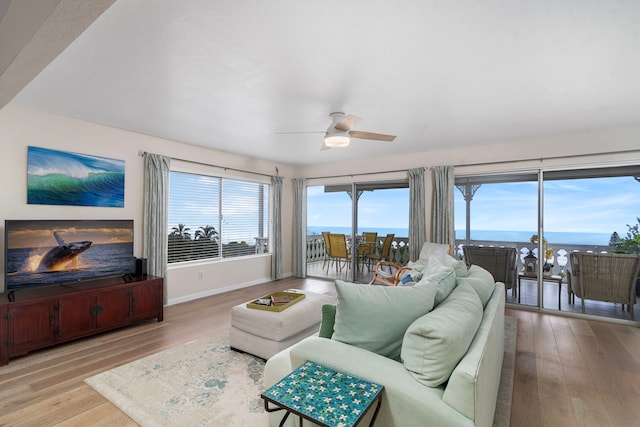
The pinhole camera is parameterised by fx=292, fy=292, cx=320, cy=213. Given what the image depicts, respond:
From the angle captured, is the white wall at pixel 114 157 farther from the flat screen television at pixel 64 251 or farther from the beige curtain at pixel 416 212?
the beige curtain at pixel 416 212

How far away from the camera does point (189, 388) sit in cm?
223

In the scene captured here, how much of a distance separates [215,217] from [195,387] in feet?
10.7

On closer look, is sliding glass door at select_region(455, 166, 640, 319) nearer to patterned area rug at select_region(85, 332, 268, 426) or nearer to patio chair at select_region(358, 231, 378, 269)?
patio chair at select_region(358, 231, 378, 269)

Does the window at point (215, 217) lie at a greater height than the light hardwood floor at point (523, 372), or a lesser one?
greater

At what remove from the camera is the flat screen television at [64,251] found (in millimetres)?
2867

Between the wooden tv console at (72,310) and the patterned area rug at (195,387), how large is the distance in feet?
3.03

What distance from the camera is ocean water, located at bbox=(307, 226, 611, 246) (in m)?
4.90

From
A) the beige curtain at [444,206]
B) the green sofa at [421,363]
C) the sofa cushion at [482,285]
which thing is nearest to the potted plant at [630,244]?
the beige curtain at [444,206]

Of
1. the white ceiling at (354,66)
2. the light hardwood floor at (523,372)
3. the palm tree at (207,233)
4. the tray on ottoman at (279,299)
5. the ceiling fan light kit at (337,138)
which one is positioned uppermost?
the white ceiling at (354,66)

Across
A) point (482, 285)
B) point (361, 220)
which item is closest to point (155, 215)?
point (361, 220)

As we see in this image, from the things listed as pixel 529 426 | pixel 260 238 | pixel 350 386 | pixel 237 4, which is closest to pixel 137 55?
pixel 237 4

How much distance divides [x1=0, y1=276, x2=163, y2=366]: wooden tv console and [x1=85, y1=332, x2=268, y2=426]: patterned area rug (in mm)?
925

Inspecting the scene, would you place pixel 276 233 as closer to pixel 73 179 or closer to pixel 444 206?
pixel 444 206

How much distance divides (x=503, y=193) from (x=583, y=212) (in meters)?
1.57
